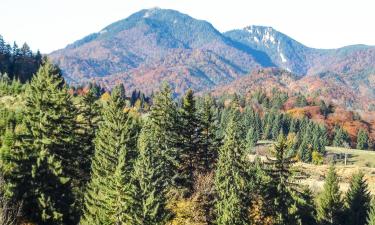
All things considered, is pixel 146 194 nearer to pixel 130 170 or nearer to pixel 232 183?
pixel 130 170

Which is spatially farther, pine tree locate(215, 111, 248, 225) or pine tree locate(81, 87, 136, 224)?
pine tree locate(215, 111, 248, 225)

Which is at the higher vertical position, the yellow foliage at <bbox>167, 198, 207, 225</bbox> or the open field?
the yellow foliage at <bbox>167, 198, 207, 225</bbox>

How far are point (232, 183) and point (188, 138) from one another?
985 cm

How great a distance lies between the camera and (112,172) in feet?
151

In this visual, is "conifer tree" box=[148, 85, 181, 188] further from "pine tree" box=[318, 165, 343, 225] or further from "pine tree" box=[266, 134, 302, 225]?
"pine tree" box=[318, 165, 343, 225]

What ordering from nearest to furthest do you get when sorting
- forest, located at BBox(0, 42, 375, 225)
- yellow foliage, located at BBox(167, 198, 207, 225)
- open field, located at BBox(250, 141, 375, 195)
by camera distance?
forest, located at BBox(0, 42, 375, 225) < yellow foliage, located at BBox(167, 198, 207, 225) < open field, located at BBox(250, 141, 375, 195)

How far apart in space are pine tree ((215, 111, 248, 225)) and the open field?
32043mm

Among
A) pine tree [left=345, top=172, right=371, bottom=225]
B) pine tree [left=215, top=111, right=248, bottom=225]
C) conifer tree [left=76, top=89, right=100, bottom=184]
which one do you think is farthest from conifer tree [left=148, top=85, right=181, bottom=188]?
pine tree [left=345, top=172, right=371, bottom=225]

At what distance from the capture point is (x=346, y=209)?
69250 mm

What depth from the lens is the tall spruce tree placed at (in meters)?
44.1

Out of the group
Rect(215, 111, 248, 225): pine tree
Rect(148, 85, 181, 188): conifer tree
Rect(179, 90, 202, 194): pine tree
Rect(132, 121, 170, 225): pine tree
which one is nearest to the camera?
Rect(132, 121, 170, 225): pine tree

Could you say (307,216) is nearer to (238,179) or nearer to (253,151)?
(238,179)

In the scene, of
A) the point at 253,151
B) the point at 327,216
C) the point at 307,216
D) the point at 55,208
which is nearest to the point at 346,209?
the point at 327,216

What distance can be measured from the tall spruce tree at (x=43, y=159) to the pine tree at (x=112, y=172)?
2.88 metres
